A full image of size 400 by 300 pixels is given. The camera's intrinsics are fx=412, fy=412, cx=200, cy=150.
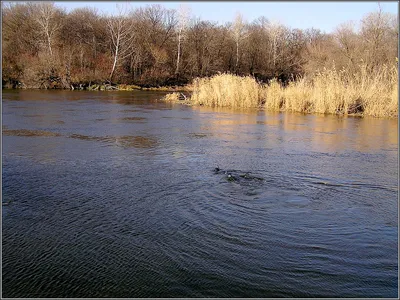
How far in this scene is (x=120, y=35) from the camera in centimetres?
4219

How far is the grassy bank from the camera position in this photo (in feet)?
50.8

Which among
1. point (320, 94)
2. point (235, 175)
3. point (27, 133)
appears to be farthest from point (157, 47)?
point (235, 175)

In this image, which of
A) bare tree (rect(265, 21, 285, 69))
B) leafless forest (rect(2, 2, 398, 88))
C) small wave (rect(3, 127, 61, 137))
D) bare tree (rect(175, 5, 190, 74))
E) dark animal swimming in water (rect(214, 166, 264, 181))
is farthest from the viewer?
bare tree (rect(265, 21, 285, 69))

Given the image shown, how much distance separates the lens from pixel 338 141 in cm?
944

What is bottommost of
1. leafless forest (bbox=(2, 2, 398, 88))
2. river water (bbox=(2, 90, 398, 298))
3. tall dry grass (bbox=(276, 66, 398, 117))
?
river water (bbox=(2, 90, 398, 298))

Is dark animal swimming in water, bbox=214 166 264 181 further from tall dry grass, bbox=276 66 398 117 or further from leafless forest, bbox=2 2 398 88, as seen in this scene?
leafless forest, bbox=2 2 398 88

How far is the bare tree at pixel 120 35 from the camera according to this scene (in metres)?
41.7

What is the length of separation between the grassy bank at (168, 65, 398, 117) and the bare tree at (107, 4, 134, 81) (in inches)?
951

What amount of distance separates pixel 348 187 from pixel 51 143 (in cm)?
571

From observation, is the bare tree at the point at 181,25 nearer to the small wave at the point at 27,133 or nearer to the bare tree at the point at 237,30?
the bare tree at the point at 237,30

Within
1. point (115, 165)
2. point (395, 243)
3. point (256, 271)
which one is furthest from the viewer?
point (115, 165)

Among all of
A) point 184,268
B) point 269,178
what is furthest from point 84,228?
point 269,178

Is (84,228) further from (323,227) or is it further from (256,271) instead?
(323,227)

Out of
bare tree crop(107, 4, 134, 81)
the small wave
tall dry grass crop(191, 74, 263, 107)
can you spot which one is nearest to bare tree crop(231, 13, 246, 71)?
bare tree crop(107, 4, 134, 81)
